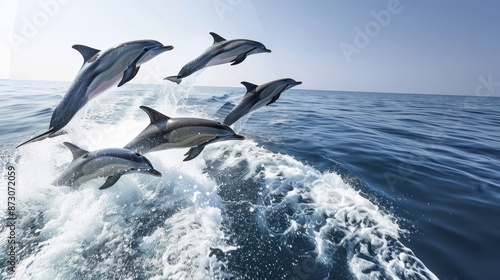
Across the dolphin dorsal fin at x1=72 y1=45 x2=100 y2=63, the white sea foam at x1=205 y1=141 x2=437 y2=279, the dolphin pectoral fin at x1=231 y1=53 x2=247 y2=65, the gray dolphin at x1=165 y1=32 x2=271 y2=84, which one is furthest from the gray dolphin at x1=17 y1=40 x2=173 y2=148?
the white sea foam at x1=205 y1=141 x2=437 y2=279

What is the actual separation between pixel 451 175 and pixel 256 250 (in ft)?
23.0

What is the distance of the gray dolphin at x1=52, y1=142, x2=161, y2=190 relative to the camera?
10.4 feet

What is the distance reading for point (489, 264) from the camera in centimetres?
377

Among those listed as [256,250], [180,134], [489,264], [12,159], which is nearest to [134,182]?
[180,134]

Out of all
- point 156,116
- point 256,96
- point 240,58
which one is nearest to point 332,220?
point 256,96

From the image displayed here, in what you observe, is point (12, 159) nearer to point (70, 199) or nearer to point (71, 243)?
point (70, 199)

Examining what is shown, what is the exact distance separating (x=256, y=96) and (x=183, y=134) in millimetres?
1499

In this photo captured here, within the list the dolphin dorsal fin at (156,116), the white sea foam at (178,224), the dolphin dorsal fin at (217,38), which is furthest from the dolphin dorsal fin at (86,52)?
the dolphin dorsal fin at (217,38)

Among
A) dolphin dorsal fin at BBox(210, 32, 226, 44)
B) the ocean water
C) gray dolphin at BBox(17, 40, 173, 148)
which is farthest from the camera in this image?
dolphin dorsal fin at BBox(210, 32, 226, 44)

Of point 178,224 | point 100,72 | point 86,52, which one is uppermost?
point 86,52

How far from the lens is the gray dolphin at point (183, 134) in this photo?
3262 mm

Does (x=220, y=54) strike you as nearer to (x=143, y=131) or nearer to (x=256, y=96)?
(x=256, y=96)

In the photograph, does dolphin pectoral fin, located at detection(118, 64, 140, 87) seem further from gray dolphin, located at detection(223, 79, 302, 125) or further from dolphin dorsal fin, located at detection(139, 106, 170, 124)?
gray dolphin, located at detection(223, 79, 302, 125)

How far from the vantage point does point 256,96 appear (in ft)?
13.5
